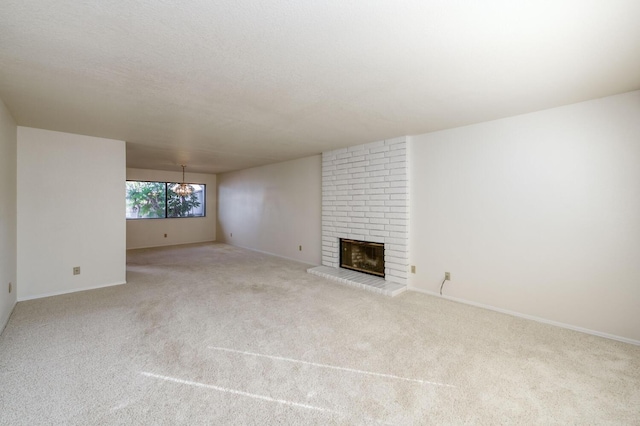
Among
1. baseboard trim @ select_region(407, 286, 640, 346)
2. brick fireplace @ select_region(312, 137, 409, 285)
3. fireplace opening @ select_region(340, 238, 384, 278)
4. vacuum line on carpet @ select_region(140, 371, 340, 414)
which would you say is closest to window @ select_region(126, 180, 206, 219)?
brick fireplace @ select_region(312, 137, 409, 285)

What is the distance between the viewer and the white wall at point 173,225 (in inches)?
299

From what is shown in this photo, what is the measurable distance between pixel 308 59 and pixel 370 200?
2957 mm

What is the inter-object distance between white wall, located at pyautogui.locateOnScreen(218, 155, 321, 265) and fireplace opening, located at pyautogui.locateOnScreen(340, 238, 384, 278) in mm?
713

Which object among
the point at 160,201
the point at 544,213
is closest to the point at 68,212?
the point at 160,201

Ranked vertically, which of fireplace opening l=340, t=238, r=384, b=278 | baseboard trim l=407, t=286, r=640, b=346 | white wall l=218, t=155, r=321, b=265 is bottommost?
baseboard trim l=407, t=286, r=640, b=346

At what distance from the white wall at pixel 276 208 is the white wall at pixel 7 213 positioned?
4.25m

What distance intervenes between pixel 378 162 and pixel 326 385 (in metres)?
3.36

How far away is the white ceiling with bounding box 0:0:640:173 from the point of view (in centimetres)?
142

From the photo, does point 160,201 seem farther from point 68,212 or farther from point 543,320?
point 543,320

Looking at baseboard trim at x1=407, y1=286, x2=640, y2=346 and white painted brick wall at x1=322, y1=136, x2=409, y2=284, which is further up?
white painted brick wall at x1=322, y1=136, x2=409, y2=284

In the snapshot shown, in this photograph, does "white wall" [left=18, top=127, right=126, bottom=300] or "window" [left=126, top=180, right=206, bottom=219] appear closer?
"white wall" [left=18, top=127, right=126, bottom=300]

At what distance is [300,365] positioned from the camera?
2.12m

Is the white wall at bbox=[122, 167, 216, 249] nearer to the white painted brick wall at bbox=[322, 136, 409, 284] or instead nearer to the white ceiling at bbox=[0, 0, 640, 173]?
the white ceiling at bbox=[0, 0, 640, 173]

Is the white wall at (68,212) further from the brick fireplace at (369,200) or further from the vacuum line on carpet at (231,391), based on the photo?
the brick fireplace at (369,200)
